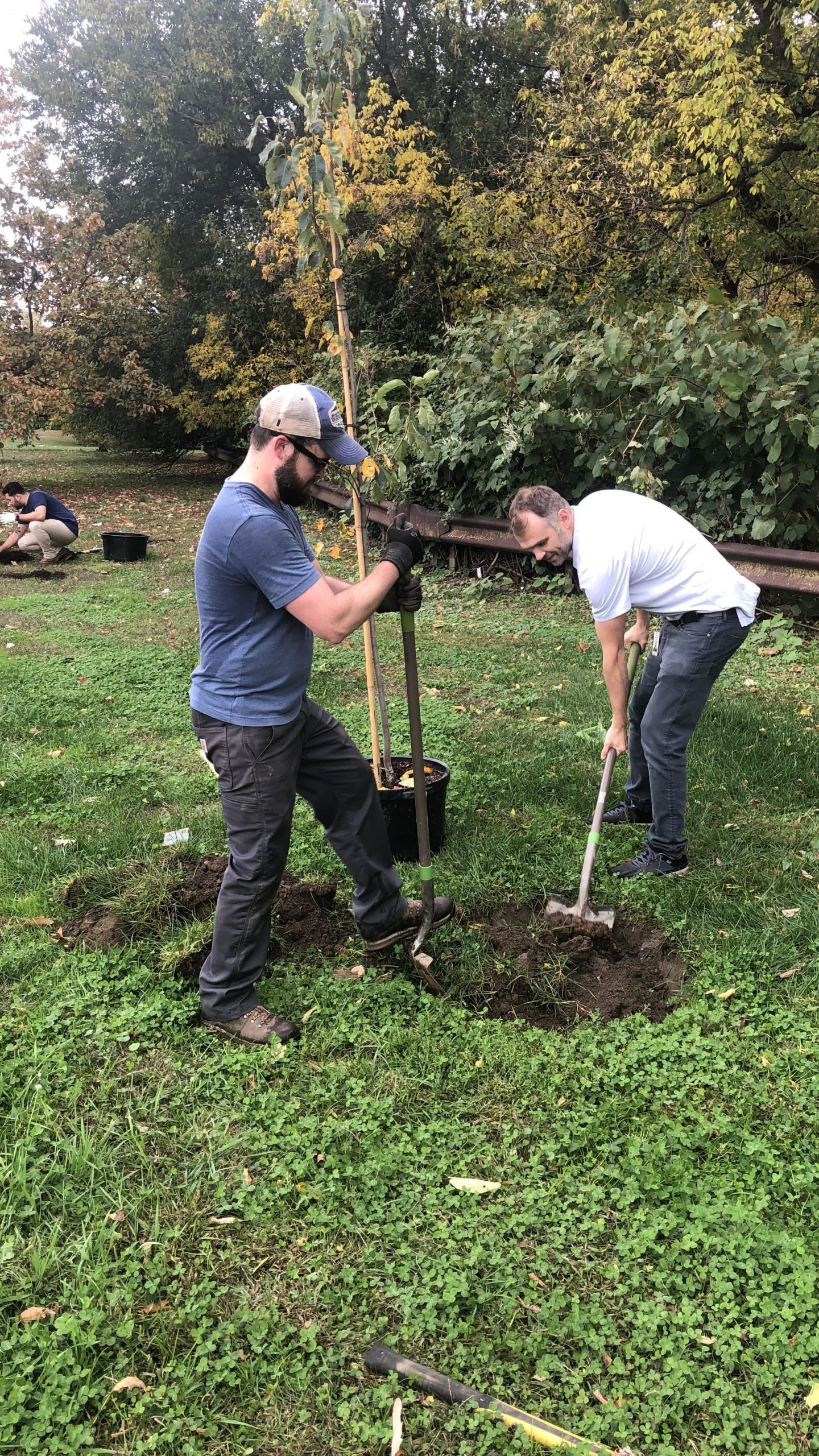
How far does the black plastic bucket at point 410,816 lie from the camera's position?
4301 mm

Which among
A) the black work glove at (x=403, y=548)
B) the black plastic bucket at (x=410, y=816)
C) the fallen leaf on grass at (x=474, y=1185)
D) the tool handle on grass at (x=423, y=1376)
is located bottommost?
the tool handle on grass at (x=423, y=1376)

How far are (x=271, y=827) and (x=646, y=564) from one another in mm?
1888

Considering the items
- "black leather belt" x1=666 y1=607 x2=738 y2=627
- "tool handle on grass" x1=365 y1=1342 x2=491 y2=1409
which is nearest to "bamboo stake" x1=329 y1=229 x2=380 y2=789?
"black leather belt" x1=666 y1=607 x2=738 y2=627

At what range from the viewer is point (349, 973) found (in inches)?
148

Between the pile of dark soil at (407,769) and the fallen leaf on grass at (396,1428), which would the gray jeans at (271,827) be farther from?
the fallen leaf on grass at (396,1428)

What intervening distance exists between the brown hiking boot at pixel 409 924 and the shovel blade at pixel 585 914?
0.49 meters

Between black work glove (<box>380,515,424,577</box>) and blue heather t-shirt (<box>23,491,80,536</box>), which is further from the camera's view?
blue heather t-shirt (<box>23,491,80,536</box>)

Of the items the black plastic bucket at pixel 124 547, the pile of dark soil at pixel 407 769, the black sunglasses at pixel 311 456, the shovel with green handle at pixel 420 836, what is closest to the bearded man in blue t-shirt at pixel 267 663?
the black sunglasses at pixel 311 456

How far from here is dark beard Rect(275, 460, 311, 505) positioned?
119 inches

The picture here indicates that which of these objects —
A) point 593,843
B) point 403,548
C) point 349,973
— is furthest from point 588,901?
point 403,548

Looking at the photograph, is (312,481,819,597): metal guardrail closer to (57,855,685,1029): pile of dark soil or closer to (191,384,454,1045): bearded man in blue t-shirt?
(191,384,454,1045): bearded man in blue t-shirt

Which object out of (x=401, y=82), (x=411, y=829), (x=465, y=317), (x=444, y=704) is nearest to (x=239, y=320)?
(x=401, y=82)

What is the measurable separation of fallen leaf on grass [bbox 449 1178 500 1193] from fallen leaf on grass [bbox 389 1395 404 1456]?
610 mm

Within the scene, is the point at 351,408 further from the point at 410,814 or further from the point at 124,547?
the point at 124,547
